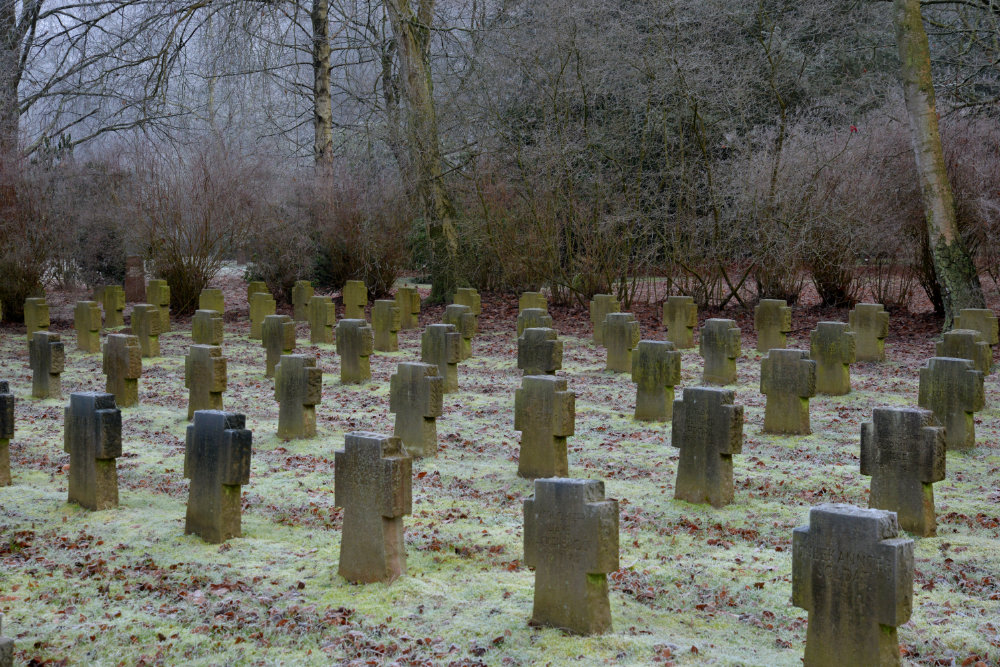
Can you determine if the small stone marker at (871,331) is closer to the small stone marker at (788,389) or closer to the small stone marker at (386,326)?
the small stone marker at (788,389)

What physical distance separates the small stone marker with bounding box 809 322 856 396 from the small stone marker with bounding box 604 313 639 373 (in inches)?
98.4

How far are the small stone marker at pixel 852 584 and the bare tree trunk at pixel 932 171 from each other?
38.6ft

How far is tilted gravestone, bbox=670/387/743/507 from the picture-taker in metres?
7.13

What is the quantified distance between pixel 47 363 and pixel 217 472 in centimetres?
594

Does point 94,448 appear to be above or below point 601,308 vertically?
below

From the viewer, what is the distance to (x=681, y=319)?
15.2m

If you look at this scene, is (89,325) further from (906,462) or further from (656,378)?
(906,462)

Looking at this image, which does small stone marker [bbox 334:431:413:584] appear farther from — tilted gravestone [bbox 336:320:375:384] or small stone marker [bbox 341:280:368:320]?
small stone marker [bbox 341:280:368:320]

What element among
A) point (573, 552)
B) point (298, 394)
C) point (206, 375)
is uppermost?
point (206, 375)

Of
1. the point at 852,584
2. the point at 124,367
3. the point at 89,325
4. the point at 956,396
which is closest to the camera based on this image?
the point at 852,584

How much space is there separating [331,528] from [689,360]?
8.40 m

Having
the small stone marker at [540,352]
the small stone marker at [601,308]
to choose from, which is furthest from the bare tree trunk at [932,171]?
the small stone marker at [540,352]

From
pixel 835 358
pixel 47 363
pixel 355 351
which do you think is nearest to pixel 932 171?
pixel 835 358

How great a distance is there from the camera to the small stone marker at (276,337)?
505 inches
